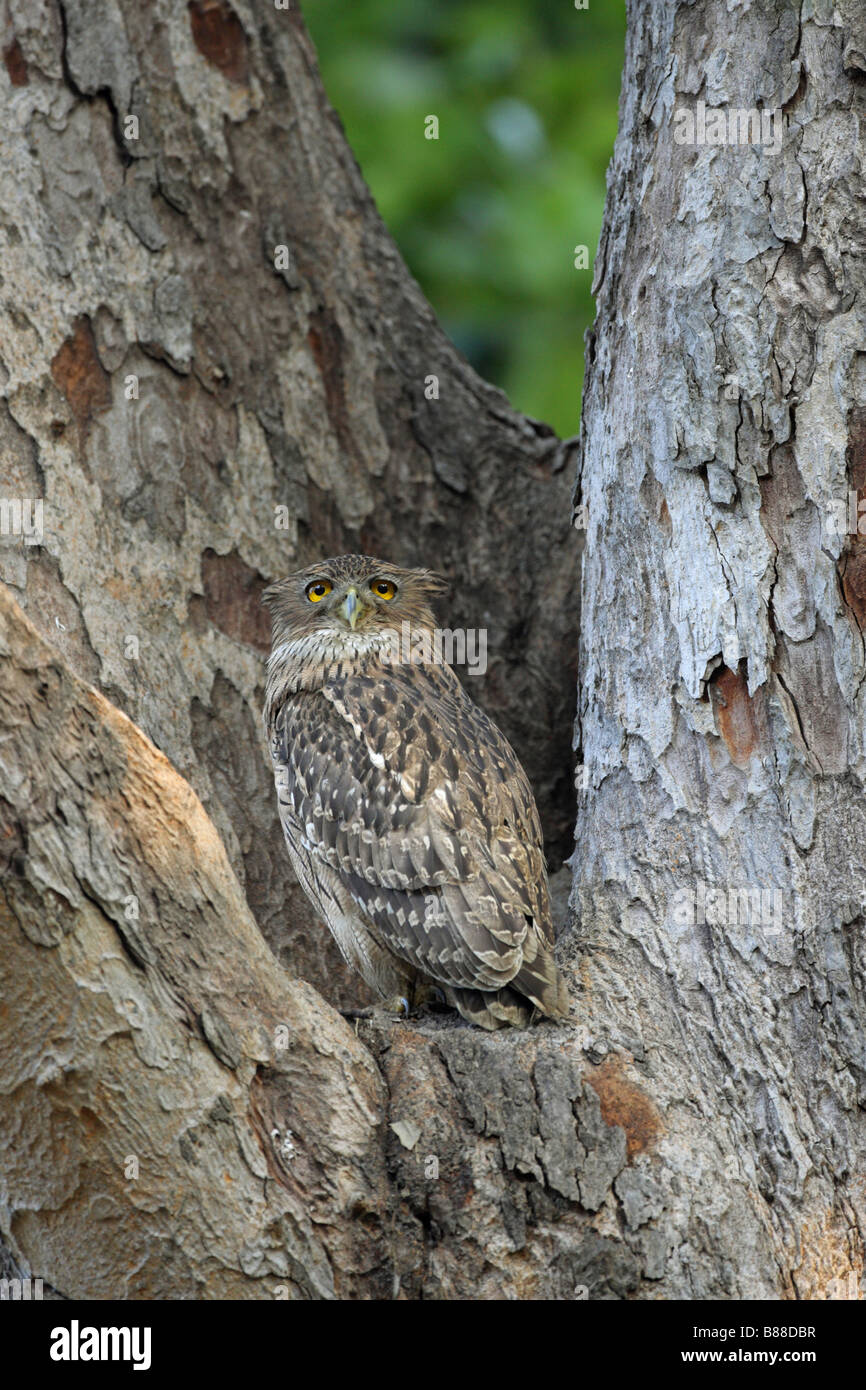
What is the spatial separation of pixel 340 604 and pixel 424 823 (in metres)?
1.02

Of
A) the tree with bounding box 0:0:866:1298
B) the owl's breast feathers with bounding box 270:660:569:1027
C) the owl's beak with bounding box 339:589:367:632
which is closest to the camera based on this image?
the tree with bounding box 0:0:866:1298

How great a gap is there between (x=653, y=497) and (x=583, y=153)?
220 inches

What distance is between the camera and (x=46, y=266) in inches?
183

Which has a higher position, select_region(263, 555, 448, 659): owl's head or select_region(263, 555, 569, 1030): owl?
select_region(263, 555, 448, 659): owl's head

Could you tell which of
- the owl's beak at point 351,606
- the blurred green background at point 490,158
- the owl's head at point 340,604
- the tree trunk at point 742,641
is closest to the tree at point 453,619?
the tree trunk at point 742,641

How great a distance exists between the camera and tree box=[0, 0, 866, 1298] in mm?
2953

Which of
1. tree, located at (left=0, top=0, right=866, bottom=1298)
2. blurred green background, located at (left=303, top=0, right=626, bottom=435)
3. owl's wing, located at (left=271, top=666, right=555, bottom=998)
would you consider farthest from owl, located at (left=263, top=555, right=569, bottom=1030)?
blurred green background, located at (left=303, top=0, right=626, bottom=435)

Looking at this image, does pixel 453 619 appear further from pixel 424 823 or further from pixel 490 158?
pixel 490 158

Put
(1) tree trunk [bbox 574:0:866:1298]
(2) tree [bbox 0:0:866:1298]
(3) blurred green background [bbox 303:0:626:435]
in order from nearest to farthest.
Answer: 1. (2) tree [bbox 0:0:866:1298]
2. (1) tree trunk [bbox 574:0:866:1298]
3. (3) blurred green background [bbox 303:0:626:435]

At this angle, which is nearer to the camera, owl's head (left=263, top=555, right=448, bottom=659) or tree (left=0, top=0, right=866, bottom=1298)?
tree (left=0, top=0, right=866, bottom=1298)

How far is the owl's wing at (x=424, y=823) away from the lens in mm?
4086

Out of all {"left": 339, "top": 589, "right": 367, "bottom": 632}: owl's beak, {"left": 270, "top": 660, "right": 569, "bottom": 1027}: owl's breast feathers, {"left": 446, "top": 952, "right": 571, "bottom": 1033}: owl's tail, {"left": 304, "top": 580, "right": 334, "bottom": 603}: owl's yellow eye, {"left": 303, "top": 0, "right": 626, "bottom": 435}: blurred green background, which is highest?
{"left": 303, "top": 0, "right": 626, "bottom": 435}: blurred green background

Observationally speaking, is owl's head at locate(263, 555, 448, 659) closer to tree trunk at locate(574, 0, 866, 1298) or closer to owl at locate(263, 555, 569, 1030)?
owl at locate(263, 555, 569, 1030)

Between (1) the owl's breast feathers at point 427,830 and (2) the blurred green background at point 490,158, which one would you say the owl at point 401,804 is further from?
(2) the blurred green background at point 490,158
